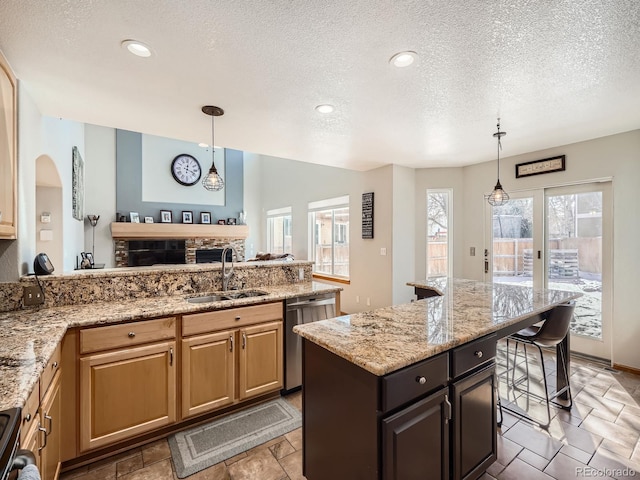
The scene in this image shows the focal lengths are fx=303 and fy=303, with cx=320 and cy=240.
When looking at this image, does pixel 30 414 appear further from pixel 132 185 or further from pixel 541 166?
pixel 132 185

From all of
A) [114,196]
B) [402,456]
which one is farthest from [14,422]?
[114,196]

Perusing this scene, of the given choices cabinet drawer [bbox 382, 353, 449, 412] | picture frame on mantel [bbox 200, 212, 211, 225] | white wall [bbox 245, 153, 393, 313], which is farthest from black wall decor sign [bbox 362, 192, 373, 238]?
picture frame on mantel [bbox 200, 212, 211, 225]

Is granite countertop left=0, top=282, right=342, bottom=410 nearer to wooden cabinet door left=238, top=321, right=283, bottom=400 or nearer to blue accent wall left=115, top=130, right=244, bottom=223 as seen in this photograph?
wooden cabinet door left=238, top=321, right=283, bottom=400

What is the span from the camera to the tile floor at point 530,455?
1.79 m

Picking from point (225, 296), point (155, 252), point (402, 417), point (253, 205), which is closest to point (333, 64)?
point (402, 417)

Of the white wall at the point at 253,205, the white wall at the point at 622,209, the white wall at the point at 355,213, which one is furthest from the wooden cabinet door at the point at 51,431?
the white wall at the point at 253,205

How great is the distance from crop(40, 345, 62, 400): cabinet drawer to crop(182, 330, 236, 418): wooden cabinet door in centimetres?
66

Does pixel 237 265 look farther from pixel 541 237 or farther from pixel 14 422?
pixel 541 237

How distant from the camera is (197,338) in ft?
7.00

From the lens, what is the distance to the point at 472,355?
1510 millimetres

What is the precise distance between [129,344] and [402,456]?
1.69 meters

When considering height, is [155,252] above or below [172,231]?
below

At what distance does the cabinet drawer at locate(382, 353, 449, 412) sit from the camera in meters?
1.18

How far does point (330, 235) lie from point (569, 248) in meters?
3.73
